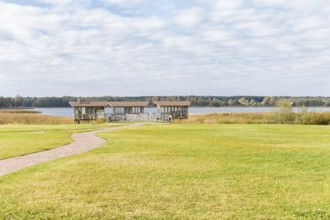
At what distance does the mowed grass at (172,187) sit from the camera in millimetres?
7336

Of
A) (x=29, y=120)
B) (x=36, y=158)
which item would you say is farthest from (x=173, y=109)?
(x=36, y=158)

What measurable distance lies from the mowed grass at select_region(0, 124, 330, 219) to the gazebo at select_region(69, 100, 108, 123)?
4168cm

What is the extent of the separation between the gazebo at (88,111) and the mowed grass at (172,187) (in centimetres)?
4168

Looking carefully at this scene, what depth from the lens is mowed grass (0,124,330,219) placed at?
734 centimetres

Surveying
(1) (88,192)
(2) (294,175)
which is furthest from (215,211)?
(2) (294,175)

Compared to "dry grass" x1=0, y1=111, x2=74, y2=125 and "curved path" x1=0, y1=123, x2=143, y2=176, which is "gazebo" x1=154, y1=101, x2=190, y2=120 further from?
"curved path" x1=0, y1=123, x2=143, y2=176

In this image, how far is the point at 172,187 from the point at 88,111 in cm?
4853

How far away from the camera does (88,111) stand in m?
56.4

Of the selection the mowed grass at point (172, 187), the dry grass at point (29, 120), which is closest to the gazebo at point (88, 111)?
the dry grass at point (29, 120)

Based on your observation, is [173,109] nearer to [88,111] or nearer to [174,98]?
[88,111]

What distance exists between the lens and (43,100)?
140 metres

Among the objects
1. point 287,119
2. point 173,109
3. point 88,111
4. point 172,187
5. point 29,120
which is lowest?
point 29,120

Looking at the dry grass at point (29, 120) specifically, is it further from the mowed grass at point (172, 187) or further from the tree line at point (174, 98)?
the tree line at point (174, 98)

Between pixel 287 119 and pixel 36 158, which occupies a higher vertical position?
pixel 287 119
